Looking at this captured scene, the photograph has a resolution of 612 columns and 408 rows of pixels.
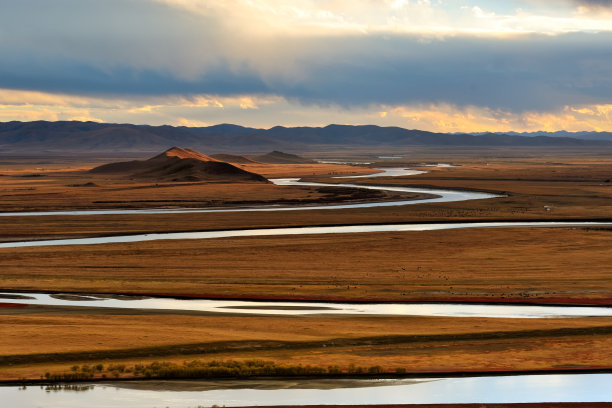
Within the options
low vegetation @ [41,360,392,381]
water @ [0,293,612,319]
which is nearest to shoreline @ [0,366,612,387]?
low vegetation @ [41,360,392,381]

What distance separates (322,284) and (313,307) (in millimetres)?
6175

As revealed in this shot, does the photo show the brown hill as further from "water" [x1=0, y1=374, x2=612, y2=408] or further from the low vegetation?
"water" [x1=0, y1=374, x2=612, y2=408]

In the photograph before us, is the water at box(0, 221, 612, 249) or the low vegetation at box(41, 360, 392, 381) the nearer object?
the low vegetation at box(41, 360, 392, 381)

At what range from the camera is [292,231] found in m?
71.9

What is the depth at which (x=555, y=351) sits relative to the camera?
2795cm

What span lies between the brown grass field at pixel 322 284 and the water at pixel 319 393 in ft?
4.30

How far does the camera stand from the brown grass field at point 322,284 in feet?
90.0

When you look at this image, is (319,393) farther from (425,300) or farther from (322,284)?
(322,284)

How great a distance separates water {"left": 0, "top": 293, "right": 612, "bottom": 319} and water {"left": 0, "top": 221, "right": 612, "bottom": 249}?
2479cm

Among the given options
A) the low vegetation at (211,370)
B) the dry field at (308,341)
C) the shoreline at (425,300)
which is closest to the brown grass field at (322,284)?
the dry field at (308,341)

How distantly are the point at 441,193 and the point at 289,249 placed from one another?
220 ft

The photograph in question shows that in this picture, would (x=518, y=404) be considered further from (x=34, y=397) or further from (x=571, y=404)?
(x=34, y=397)

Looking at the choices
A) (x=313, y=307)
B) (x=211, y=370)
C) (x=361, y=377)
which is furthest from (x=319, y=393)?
(x=313, y=307)

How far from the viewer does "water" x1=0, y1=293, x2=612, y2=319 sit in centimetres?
3566
